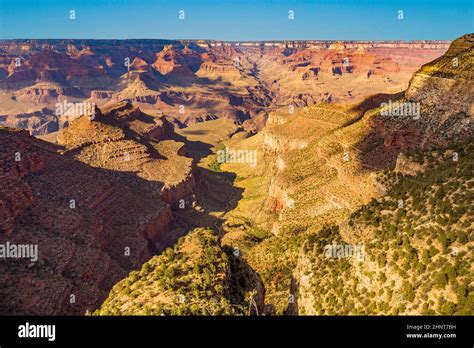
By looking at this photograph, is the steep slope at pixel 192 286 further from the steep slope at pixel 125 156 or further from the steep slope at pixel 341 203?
the steep slope at pixel 125 156

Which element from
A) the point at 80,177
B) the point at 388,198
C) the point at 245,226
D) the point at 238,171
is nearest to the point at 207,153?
the point at 238,171

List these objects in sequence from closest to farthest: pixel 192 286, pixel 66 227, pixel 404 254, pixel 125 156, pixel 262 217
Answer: pixel 192 286, pixel 404 254, pixel 66 227, pixel 262 217, pixel 125 156

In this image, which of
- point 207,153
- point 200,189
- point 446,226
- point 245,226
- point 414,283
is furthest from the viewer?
point 207,153

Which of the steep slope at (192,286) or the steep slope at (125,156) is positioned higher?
the steep slope at (125,156)

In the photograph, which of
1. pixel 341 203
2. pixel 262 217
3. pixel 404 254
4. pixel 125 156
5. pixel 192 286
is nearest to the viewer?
pixel 192 286

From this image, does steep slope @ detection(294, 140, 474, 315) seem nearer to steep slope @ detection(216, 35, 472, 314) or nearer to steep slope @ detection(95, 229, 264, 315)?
steep slope @ detection(216, 35, 472, 314)

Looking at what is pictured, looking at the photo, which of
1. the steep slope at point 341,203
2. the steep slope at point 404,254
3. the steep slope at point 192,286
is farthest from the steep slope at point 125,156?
the steep slope at point 404,254

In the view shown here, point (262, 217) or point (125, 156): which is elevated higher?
point (125, 156)

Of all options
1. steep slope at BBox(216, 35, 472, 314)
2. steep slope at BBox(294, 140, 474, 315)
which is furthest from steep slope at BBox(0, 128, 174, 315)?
steep slope at BBox(294, 140, 474, 315)

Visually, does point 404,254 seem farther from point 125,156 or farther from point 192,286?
point 125,156

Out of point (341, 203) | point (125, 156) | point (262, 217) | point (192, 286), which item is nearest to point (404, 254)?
point (192, 286)
